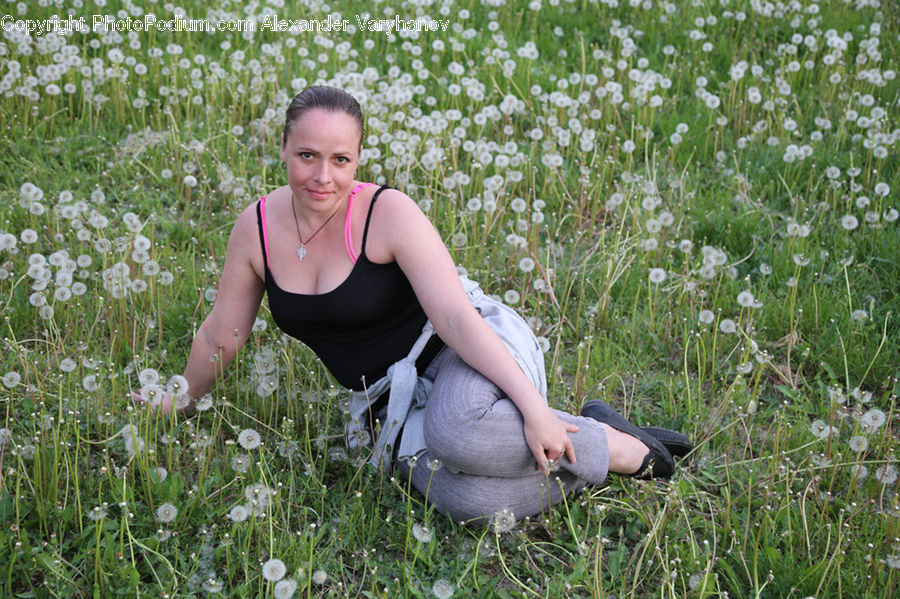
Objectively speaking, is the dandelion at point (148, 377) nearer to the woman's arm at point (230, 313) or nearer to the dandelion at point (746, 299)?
the woman's arm at point (230, 313)

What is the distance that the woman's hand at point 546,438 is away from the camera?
299 centimetres

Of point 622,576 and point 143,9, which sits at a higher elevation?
point 143,9

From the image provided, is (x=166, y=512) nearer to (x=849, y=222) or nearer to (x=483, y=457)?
(x=483, y=457)

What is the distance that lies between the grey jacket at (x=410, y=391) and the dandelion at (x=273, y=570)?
75 centimetres

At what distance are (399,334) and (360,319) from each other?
19cm

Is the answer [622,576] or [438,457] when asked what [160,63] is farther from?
[622,576]

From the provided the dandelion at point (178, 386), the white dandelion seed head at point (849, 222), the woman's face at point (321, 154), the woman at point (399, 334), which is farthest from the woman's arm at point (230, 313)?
the white dandelion seed head at point (849, 222)

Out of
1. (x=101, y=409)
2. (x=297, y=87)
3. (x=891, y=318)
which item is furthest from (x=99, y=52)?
(x=891, y=318)

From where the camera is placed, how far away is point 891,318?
176 inches

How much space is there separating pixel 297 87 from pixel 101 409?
10.1 feet

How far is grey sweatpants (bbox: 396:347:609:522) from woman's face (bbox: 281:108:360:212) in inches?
30.0

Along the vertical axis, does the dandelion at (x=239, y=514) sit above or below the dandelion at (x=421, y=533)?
above

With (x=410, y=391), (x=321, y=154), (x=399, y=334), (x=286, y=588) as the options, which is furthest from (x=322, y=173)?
(x=286, y=588)

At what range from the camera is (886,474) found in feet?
10.8
